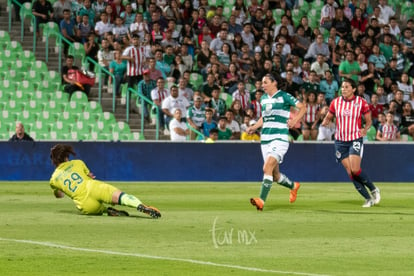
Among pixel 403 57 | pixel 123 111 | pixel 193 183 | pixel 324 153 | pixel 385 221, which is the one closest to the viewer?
pixel 385 221

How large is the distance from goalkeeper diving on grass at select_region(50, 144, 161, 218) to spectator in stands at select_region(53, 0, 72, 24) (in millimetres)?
14931

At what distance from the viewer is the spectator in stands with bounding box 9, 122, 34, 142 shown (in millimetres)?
25339

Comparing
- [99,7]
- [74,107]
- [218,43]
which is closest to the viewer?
[74,107]

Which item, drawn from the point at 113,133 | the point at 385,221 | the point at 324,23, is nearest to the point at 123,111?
the point at 113,133

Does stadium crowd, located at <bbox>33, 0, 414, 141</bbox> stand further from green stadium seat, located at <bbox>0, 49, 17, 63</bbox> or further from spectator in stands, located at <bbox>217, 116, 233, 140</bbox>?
green stadium seat, located at <bbox>0, 49, 17, 63</bbox>

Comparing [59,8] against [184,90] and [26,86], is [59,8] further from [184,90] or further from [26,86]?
[184,90]

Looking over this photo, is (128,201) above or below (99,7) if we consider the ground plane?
below

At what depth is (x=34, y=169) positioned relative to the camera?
25375 mm

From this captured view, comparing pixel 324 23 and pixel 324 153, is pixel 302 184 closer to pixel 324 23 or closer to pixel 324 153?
pixel 324 153

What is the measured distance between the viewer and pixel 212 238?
12.5 meters

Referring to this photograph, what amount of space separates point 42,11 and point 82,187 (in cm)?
1553

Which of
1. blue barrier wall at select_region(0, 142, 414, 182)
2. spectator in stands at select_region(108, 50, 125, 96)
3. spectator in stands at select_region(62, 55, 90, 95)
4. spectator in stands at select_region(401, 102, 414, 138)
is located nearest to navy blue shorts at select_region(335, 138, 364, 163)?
blue barrier wall at select_region(0, 142, 414, 182)

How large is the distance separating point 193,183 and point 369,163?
4.67 metres

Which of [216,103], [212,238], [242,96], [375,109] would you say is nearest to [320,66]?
[375,109]
